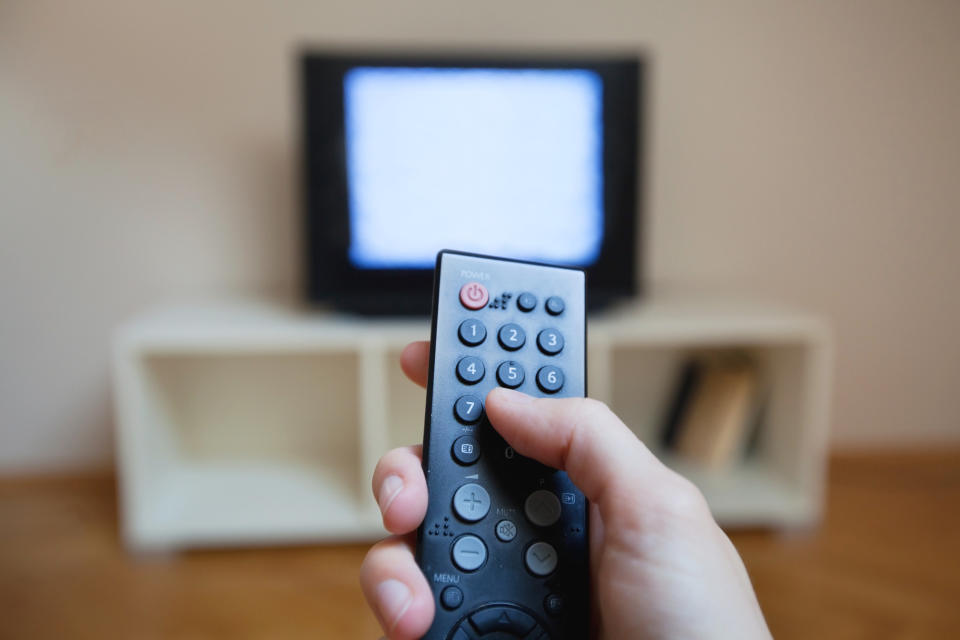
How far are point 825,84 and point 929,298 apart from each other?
1.69 ft

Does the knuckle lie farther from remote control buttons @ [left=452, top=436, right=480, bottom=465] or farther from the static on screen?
the static on screen

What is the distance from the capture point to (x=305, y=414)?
4.54 feet

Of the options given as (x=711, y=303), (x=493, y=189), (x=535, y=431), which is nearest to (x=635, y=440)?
(x=535, y=431)

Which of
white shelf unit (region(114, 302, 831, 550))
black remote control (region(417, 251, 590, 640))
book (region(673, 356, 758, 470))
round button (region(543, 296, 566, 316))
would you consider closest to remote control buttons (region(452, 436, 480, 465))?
black remote control (region(417, 251, 590, 640))

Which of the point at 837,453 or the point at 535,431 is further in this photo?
the point at 837,453

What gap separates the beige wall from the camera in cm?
129

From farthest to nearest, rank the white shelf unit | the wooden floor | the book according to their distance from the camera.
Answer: the book < the white shelf unit < the wooden floor

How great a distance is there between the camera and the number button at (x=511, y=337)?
0.47 metres

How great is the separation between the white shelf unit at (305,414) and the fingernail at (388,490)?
51 cm

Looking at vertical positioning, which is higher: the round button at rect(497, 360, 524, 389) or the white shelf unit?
the round button at rect(497, 360, 524, 389)

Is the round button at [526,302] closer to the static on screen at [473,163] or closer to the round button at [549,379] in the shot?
the round button at [549,379]

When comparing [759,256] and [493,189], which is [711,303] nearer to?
[759,256]

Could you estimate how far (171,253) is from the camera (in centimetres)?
134

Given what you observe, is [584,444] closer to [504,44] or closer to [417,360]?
[417,360]
